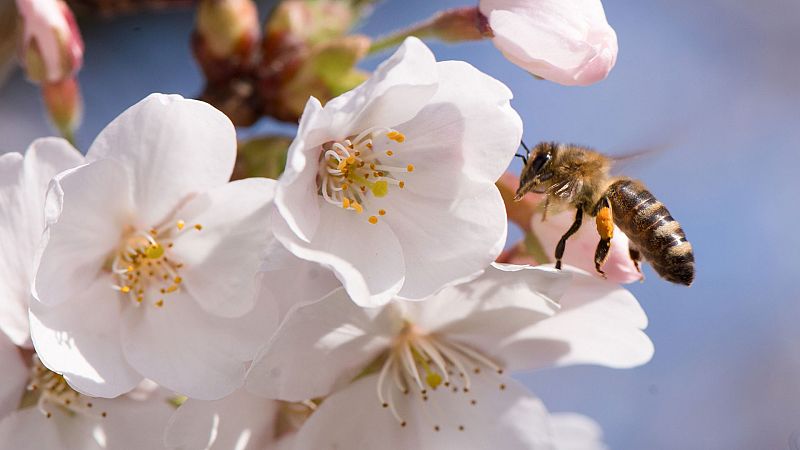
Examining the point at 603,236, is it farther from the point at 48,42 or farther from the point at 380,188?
the point at 48,42

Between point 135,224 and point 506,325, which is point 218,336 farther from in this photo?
point 506,325

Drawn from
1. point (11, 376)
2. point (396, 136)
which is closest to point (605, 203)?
point (396, 136)

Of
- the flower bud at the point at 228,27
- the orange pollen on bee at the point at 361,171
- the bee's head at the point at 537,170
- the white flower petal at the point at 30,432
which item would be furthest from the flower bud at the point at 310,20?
the white flower petal at the point at 30,432

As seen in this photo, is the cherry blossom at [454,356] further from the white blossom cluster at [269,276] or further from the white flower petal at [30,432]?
the white flower petal at [30,432]

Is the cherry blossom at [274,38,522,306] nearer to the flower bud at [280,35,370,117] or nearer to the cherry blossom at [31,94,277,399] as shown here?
the cherry blossom at [31,94,277,399]

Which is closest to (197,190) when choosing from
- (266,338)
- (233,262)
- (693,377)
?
(233,262)
